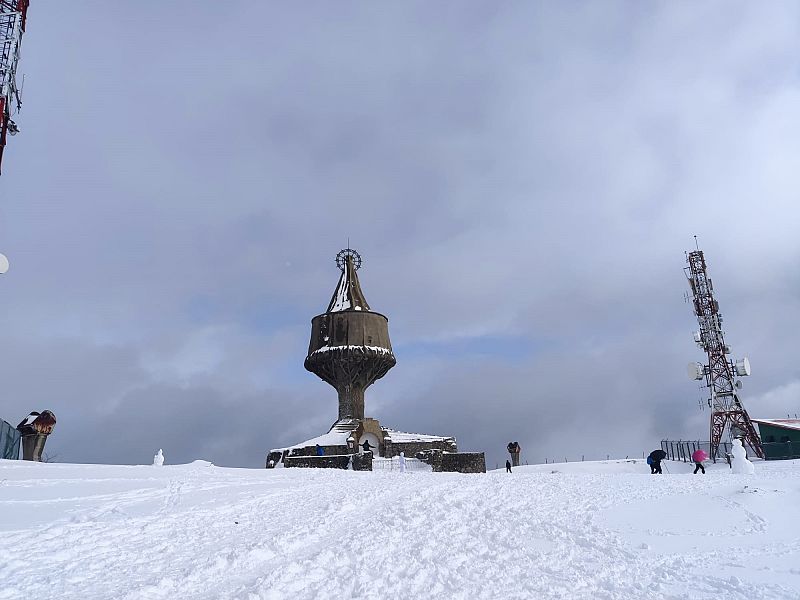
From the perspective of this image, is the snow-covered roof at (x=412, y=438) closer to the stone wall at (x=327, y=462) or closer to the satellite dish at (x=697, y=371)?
the stone wall at (x=327, y=462)

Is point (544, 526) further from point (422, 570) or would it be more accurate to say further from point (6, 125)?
point (6, 125)

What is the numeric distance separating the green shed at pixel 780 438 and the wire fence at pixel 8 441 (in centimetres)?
3968

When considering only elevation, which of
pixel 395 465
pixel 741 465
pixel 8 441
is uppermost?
pixel 8 441

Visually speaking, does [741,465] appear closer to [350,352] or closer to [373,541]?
[373,541]

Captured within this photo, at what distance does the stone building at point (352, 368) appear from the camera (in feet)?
137

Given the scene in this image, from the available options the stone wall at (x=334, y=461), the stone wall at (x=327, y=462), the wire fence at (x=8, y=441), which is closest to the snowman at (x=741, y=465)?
the stone wall at (x=334, y=461)

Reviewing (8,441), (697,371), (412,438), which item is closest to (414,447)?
(412,438)

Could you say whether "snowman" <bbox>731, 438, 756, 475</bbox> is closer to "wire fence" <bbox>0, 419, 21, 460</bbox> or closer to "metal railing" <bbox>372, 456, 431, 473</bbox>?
"metal railing" <bbox>372, 456, 431, 473</bbox>

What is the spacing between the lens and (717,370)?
Answer: 45375 millimetres

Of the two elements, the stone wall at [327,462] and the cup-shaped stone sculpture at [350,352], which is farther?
the cup-shaped stone sculpture at [350,352]

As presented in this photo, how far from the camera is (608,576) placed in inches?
298

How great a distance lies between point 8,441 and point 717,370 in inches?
1752

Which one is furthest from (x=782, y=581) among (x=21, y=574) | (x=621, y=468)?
(x=621, y=468)

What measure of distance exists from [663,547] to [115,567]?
25.5ft
